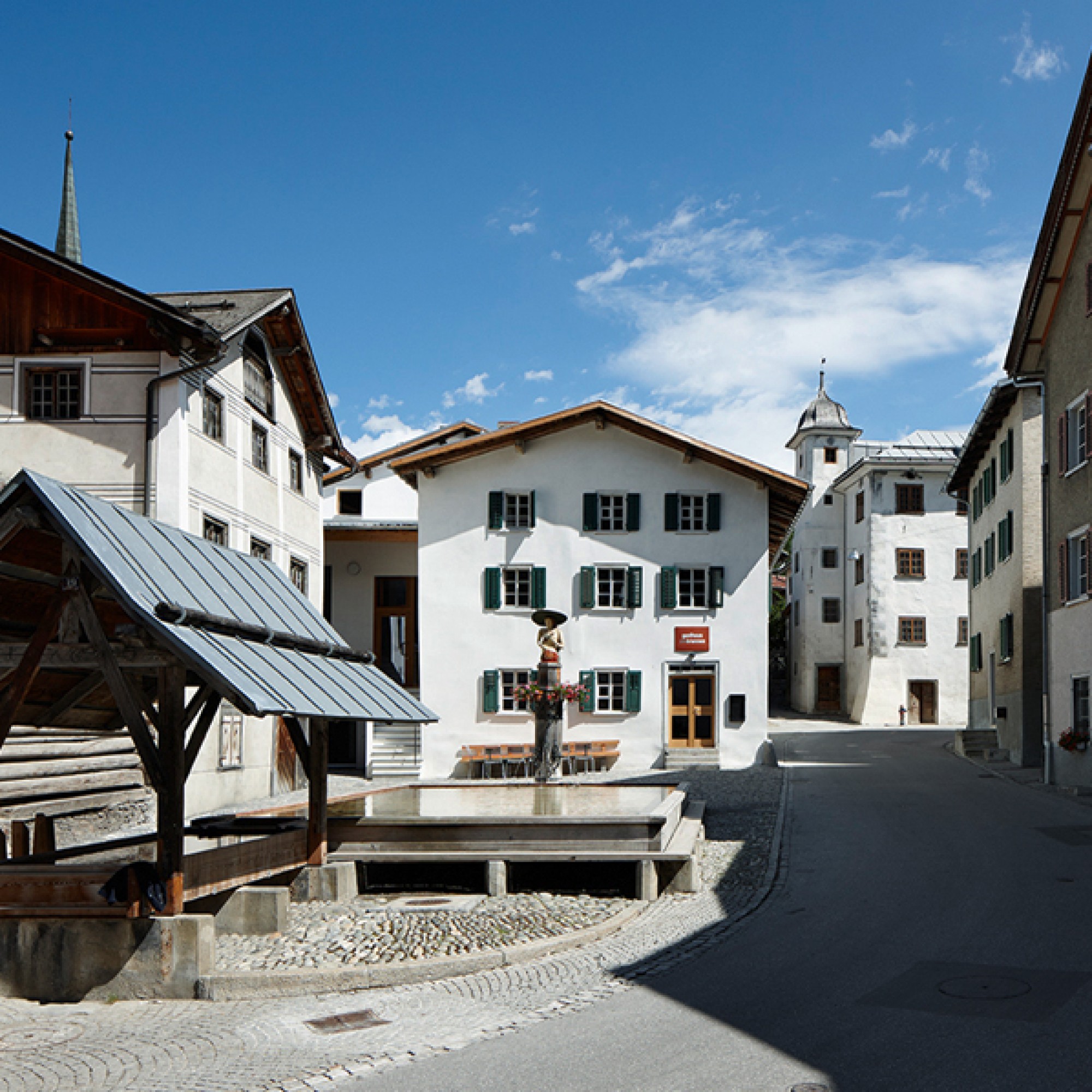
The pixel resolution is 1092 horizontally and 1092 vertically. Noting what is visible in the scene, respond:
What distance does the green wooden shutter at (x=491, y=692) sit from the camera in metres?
31.9

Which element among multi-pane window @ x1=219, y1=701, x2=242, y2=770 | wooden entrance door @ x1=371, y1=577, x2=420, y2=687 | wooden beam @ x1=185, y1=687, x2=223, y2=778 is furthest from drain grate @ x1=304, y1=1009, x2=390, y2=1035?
wooden entrance door @ x1=371, y1=577, x2=420, y2=687

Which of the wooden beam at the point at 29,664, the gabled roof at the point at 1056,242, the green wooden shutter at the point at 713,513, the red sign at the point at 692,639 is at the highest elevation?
the gabled roof at the point at 1056,242

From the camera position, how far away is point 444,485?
3259 centimetres

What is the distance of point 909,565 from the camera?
51188 millimetres

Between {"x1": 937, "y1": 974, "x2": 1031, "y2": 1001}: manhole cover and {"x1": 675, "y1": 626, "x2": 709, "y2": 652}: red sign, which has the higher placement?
{"x1": 675, "y1": 626, "x2": 709, "y2": 652}: red sign

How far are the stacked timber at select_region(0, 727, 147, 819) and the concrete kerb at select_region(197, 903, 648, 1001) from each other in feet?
29.4

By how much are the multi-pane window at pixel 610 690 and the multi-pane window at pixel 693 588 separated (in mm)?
2526

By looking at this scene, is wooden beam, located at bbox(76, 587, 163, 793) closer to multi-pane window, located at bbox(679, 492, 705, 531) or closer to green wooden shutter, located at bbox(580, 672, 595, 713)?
green wooden shutter, located at bbox(580, 672, 595, 713)

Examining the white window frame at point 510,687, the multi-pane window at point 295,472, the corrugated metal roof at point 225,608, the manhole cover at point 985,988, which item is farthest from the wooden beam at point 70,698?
the white window frame at point 510,687

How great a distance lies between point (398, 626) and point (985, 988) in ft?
88.8

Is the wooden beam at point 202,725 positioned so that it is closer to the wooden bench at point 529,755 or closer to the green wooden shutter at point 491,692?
the wooden bench at point 529,755

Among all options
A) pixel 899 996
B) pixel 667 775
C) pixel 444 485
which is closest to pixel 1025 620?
pixel 667 775

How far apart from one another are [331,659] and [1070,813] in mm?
12985

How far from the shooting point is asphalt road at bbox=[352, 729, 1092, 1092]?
22.2ft
